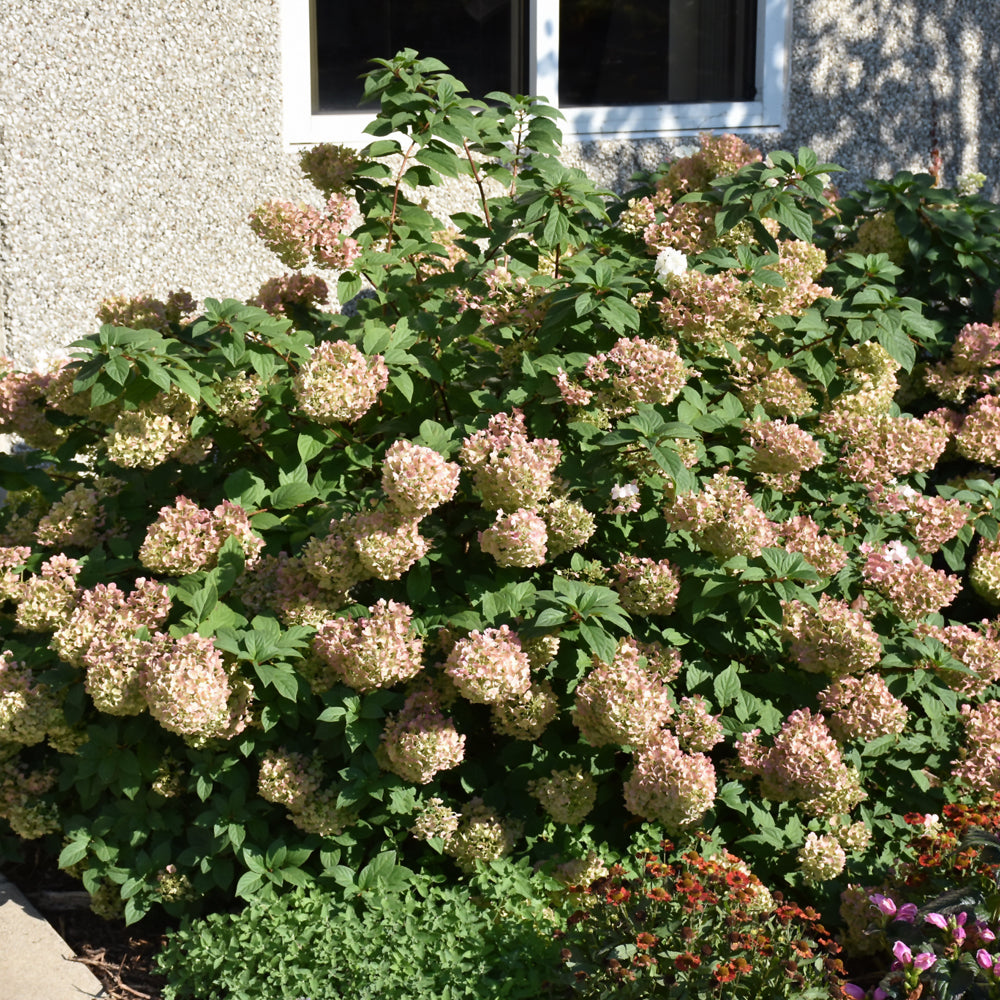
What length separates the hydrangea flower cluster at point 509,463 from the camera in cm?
259

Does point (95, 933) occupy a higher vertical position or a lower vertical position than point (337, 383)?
lower

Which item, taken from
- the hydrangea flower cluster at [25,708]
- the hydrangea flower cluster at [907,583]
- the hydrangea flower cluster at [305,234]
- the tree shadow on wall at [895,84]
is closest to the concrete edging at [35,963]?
the hydrangea flower cluster at [25,708]

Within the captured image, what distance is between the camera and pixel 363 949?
2664 millimetres

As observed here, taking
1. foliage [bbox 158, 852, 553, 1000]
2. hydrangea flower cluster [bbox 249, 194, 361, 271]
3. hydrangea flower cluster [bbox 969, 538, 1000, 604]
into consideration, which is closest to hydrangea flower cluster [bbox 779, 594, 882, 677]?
hydrangea flower cluster [bbox 969, 538, 1000, 604]

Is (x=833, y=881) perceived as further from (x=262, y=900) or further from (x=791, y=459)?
(x=262, y=900)

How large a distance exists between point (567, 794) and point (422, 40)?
358 centimetres

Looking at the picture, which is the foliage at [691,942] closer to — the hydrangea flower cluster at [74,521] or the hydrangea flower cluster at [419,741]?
the hydrangea flower cluster at [419,741]

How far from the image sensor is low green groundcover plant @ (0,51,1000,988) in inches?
105

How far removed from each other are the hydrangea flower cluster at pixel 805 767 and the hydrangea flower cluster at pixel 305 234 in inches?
66.1

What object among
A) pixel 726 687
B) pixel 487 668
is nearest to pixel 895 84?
pixel 726 687

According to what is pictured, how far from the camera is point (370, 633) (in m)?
2.58

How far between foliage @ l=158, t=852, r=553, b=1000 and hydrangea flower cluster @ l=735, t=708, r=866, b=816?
0.68 metres

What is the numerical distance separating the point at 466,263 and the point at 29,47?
7.69ft

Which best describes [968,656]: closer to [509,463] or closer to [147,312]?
[509,463]
